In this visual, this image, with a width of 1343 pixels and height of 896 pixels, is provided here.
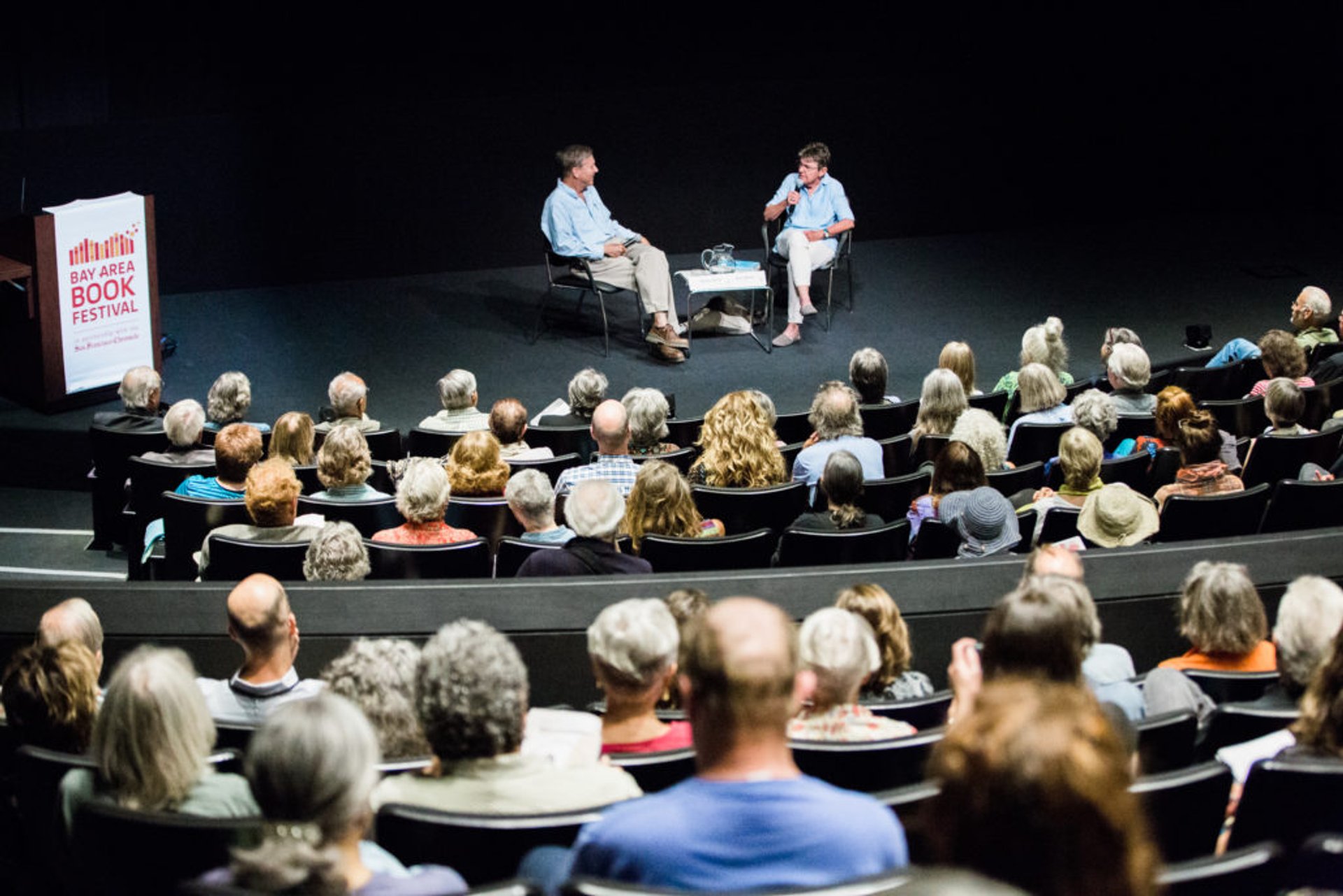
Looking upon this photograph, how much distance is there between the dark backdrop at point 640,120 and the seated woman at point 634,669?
717 centimetres

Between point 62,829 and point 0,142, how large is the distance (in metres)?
7.12

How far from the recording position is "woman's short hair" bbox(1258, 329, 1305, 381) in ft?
21.0

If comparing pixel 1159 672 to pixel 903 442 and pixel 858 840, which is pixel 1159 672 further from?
pixel 903 442

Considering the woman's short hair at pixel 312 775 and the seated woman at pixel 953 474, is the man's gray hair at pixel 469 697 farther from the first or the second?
the seated woman at pixel 953 474

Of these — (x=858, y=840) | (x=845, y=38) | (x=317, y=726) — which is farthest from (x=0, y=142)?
(x=858, y=840)

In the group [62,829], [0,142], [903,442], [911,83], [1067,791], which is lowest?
[62,829]

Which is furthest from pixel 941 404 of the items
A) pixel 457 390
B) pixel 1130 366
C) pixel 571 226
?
pixel 571 226

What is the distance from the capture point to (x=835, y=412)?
552 centimetres

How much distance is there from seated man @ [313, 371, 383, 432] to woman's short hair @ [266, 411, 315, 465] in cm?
40

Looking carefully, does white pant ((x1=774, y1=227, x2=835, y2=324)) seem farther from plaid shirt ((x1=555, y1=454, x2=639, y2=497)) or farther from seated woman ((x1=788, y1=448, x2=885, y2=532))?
seated woman ((x1=788, y1=448, x2=885, y2=532))

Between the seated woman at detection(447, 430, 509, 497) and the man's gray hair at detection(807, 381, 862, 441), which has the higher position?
the man's gray hair at detection(807, 381, 862, 441)

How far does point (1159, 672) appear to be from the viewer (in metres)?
3.30

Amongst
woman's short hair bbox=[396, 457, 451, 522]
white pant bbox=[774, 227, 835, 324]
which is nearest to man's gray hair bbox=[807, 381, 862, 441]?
woman's short hair bbox=[396, 457, 451, 522]

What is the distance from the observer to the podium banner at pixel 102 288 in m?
7.50
